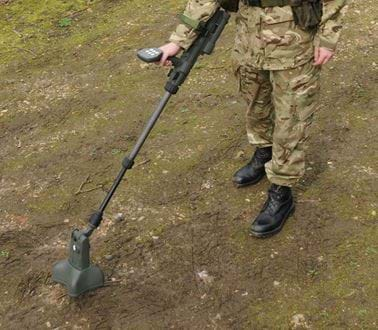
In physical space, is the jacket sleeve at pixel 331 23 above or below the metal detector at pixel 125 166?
above

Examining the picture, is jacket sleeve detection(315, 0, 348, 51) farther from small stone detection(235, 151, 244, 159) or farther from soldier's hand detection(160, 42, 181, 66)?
small stone detection(235, 151, 244, 159)

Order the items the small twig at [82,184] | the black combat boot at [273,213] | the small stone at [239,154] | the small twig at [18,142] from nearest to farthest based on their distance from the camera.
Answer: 1. the black combat boot at [273,213]
2. the small twig at [82,184]
3. the small stone at [239,154]
4. the small twig at [18,142]

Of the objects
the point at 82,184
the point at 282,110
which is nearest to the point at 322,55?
the point at 282,110

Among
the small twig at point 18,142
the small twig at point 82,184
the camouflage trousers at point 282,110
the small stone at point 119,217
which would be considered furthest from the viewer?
the small twig at point 18,142

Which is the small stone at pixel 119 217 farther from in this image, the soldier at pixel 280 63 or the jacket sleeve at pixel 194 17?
the jacket sleeve at pixel 194 17

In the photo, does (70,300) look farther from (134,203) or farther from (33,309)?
(134,203)

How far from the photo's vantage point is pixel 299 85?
11.0ft

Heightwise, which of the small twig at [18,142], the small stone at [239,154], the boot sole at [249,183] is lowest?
the small twig at [18,142]

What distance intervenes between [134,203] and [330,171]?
1.50 meters

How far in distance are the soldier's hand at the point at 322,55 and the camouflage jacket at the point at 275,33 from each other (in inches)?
1.0

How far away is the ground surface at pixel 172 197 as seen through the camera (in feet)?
11.2

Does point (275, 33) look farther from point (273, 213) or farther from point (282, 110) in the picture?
point (273, 213)

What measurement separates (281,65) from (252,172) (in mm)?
1128

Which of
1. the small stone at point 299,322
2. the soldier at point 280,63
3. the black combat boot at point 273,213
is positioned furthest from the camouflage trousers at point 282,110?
the small stone at point 299,322
